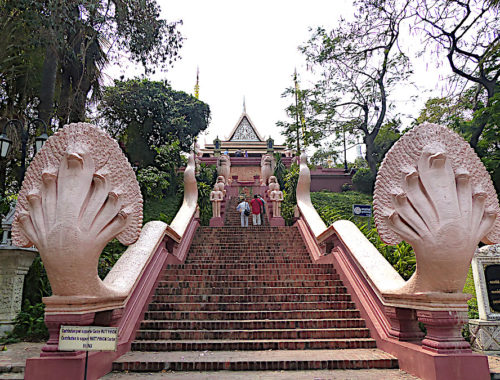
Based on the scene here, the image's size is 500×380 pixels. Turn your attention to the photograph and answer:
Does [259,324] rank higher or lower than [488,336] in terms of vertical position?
higher

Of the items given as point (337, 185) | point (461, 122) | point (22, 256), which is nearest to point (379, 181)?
point (22, 256)

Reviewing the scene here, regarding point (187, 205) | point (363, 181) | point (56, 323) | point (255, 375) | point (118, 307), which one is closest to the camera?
point (56, 323)

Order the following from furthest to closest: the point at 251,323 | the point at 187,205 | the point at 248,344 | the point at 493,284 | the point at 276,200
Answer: the point at 276,200
the point at 187,205
the point at 251,323
the point at 493,284
the point at 248,344

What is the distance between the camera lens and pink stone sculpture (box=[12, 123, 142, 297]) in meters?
3.27

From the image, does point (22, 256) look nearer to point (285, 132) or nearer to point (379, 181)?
point (379, 181)

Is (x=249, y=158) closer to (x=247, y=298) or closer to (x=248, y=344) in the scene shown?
(x=247, y=298)

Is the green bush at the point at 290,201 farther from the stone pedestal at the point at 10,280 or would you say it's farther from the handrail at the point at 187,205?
the stone pedestal at the point at 10,280

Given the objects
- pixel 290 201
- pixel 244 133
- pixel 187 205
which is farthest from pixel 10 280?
pixel 244 133

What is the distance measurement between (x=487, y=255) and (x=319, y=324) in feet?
7.86

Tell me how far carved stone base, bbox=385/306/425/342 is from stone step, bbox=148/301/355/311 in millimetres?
1208

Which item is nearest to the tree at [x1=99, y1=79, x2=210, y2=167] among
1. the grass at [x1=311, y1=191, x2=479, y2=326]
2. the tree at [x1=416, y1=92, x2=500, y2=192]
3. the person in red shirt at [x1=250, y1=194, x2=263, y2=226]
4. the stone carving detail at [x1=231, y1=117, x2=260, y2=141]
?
the person in red shirt at [x1=250, y1=194, x2=263, y2=226]

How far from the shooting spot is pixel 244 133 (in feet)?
114

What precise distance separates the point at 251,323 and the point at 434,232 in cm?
267

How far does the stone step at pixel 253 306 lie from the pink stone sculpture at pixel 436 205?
1.70 m
